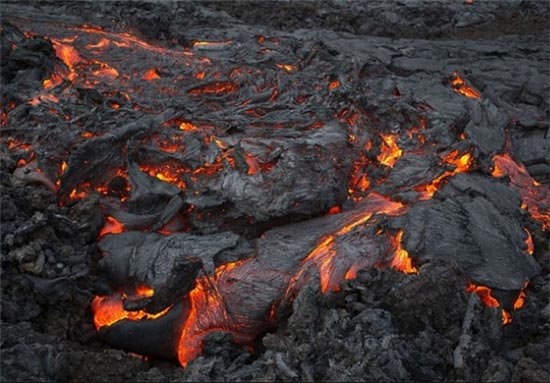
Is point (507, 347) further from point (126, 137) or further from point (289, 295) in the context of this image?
point (126, 137)

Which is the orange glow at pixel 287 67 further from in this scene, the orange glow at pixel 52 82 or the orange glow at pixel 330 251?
the orange glow at pixel 330 251

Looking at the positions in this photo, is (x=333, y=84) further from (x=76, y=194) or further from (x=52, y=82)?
(x=76, y=194)

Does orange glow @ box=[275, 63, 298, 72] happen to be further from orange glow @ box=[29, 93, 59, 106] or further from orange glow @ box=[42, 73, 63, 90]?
orange glow @ box=[29, 93, 59, 106]

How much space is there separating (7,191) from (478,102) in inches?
343

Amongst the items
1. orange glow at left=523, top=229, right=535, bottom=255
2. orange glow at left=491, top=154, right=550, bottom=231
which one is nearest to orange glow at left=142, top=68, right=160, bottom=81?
orange glow at left=491, top=154, right=550, bottom=231

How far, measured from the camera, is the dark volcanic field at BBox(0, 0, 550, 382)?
5.82m

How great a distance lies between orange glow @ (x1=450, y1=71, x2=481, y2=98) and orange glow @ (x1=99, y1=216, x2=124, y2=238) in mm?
7780

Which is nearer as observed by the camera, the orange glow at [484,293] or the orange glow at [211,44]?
the orange glow at [484,293]

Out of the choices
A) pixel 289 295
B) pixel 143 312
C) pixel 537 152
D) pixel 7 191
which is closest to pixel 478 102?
pixel 537 152

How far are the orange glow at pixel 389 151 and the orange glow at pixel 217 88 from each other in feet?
10.3

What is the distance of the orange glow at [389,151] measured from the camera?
9.73m

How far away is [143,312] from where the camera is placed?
686 centimetres

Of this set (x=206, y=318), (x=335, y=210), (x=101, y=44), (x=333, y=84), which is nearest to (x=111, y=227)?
(x=206, y=318)

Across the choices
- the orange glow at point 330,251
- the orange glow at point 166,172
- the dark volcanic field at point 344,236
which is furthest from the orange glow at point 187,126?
the orange glow at point 330,251
